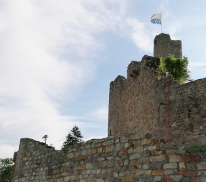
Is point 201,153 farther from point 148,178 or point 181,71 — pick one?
point 181,71

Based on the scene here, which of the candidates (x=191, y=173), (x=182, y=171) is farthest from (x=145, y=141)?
(x=191, y=173)

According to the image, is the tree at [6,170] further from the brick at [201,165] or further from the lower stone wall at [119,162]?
the brick at [201,165]

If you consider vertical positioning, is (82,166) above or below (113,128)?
below

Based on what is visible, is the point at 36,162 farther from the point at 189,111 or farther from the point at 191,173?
the point at 189,111

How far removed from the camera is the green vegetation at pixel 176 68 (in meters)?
15.4

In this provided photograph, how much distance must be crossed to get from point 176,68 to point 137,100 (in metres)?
2.67

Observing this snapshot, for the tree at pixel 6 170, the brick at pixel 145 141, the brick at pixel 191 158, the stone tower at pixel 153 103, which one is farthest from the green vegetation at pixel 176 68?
the tree at pixel 6 170

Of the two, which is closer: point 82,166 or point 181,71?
point 82,166

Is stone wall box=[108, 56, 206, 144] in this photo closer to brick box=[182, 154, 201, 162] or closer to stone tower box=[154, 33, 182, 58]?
brick box=[182, 154, 201, 162]

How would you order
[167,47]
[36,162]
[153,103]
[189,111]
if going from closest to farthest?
[36,162] < [189,111] < [153,103] < [167,47]

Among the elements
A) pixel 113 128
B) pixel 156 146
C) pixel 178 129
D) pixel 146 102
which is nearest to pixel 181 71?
pixel 146 102

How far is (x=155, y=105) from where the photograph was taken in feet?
45.5

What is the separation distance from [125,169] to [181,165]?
133cm

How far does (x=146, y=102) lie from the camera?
14.8 metres
